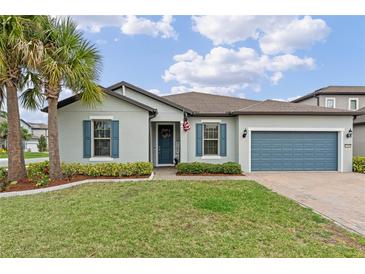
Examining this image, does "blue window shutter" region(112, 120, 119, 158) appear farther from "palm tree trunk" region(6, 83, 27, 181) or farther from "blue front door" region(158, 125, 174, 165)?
"palm tree trunk" region(6, 83, 27, 181)

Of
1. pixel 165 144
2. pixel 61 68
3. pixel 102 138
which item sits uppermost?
pixel 61 68

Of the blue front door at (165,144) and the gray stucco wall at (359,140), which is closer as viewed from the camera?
the blue front door at (165,144)

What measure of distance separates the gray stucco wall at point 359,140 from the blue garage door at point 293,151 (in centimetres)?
419

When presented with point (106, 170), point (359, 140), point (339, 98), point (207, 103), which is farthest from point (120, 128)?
point (339, 98)

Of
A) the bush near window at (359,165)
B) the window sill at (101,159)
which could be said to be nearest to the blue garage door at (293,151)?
the bush near window at (359,165)

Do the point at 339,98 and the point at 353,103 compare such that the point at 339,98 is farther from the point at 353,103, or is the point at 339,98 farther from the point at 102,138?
the point at 102,138

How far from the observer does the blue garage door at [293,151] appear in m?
12.7

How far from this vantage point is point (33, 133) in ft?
187

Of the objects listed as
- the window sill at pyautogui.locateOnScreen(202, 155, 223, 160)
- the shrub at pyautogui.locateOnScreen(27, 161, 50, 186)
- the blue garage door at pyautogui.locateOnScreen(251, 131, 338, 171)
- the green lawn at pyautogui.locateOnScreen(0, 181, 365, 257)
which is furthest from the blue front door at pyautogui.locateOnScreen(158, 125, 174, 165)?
the green lawn at pyautogui.locateOnScreen(0, 181, 365, 257)

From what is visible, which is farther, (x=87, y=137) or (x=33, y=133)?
(x=33, y=133)

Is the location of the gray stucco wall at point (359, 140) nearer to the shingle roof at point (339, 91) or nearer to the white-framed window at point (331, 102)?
the white-framed window at point (331, 102)

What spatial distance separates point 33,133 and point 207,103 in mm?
56038

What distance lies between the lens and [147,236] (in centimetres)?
429

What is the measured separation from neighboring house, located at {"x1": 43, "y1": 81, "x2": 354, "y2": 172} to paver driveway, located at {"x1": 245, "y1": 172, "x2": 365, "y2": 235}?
1.14 meters
